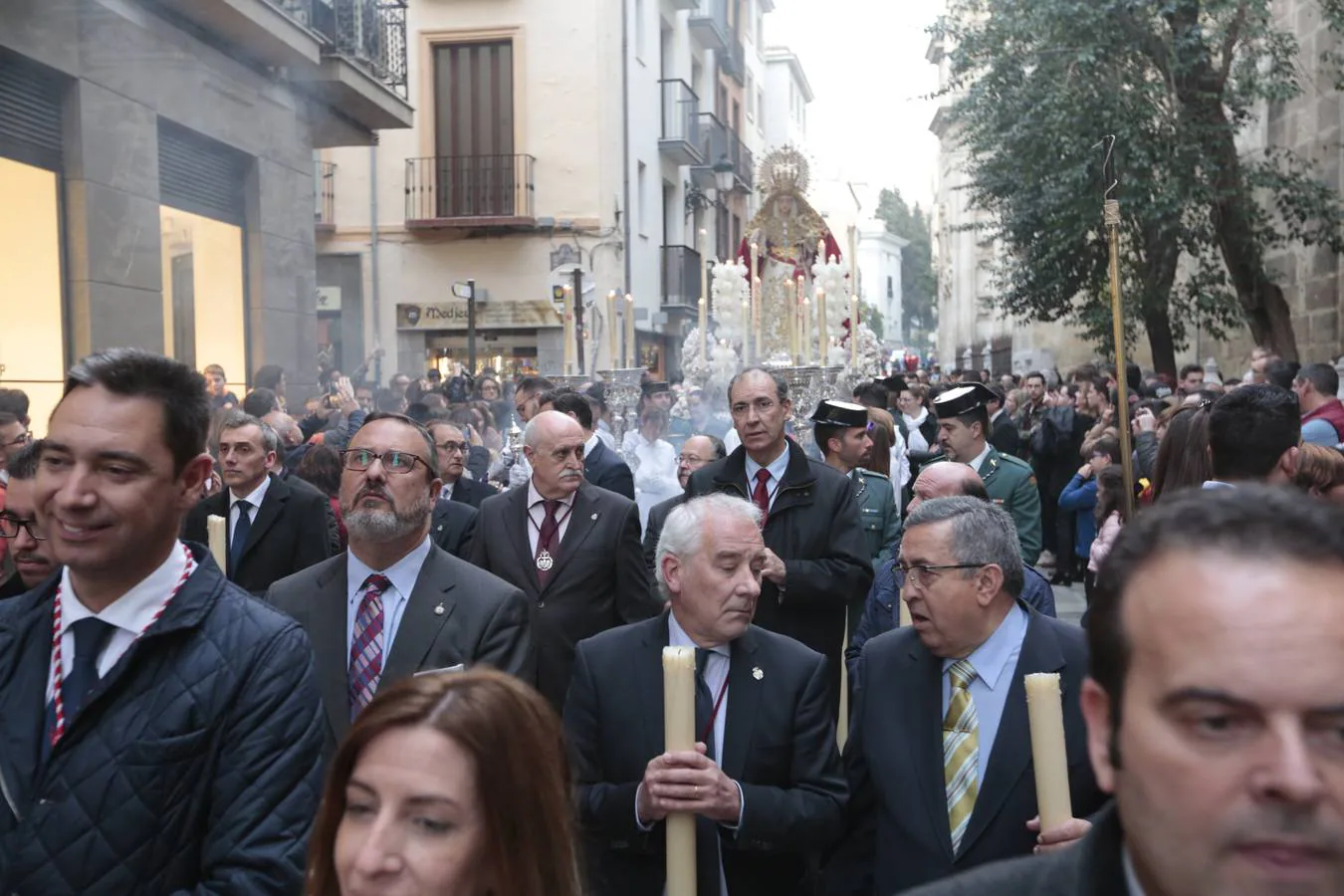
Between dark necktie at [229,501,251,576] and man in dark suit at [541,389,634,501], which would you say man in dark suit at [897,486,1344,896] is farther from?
man in dark suit at [541,389,634,501]

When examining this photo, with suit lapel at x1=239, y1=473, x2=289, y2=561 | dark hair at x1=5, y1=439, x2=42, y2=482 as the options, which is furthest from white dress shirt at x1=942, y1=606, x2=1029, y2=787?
suit lapel at x1=239, y1=473, x2=289, y2=561

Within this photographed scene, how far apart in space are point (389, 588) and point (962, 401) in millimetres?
3781

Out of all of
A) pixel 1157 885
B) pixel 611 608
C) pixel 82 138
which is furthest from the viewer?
pixel 82 138

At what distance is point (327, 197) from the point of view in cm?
2267

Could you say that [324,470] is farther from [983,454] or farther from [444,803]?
[444,803]

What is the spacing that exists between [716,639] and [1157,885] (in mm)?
2146

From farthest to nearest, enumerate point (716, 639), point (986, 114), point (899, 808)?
point (986, 114), point (716, 639), point (899, 808)

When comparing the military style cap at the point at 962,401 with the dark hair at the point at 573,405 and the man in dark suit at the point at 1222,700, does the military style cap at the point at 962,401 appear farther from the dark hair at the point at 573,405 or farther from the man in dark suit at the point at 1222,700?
the man in dark suit at the point at 1222,700

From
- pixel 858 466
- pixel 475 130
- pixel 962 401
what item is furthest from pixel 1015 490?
pixel 475 130

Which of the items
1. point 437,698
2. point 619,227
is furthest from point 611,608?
point 619,227

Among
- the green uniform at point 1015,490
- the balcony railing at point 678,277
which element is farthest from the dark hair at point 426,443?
the balcony railing at point 678,277

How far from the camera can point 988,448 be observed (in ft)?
21.6

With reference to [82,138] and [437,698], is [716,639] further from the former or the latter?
[82,138]

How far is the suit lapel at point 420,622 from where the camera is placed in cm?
346
